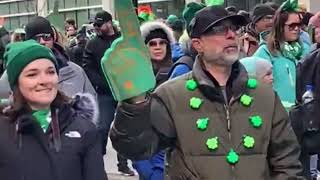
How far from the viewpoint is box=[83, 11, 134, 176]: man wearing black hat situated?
31.9 feet

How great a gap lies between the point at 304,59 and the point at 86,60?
4.36 meters

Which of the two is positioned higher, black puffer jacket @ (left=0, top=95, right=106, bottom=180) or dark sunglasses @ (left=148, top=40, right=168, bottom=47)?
dark sunglasses @ (left=148, top=40, right=168, bottom=47)

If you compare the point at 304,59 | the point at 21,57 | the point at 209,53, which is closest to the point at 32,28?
the point at 304,59

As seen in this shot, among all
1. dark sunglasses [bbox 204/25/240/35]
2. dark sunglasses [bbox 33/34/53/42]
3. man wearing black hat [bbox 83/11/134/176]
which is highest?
dark sunglasses [bbox 204/25/240/35]

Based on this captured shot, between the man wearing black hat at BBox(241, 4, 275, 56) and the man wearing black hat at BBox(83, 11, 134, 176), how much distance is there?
2127 mm

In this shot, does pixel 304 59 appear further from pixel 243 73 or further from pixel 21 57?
pixel 21 57

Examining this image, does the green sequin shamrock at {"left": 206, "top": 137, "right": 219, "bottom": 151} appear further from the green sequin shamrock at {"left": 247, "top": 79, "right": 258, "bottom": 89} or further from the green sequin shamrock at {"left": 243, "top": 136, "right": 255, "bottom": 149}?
the green sequin shamrock at {"left": 247, "top": 79, "right": 258, "bottom": 89}

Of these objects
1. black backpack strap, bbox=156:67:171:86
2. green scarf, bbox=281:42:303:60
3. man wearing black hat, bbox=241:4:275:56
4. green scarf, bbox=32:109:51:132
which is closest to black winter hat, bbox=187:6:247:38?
green scarf, bbox=32:109:51:132

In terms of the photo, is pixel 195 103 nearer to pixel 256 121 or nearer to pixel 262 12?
pixel 256 121

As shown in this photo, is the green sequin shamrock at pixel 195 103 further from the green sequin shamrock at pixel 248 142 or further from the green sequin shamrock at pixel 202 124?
the green sequin shamrock at pixel 248 142

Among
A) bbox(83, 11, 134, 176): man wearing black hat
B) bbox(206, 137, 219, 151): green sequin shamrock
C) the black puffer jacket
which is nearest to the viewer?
bbox(206, 137, 219, 151): green sequin shamrock

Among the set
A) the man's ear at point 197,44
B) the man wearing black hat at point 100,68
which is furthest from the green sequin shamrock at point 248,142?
the man wearing black hat at point 100,68

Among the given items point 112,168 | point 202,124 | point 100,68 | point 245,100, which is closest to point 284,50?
point 245,100

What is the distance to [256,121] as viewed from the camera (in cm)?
375
